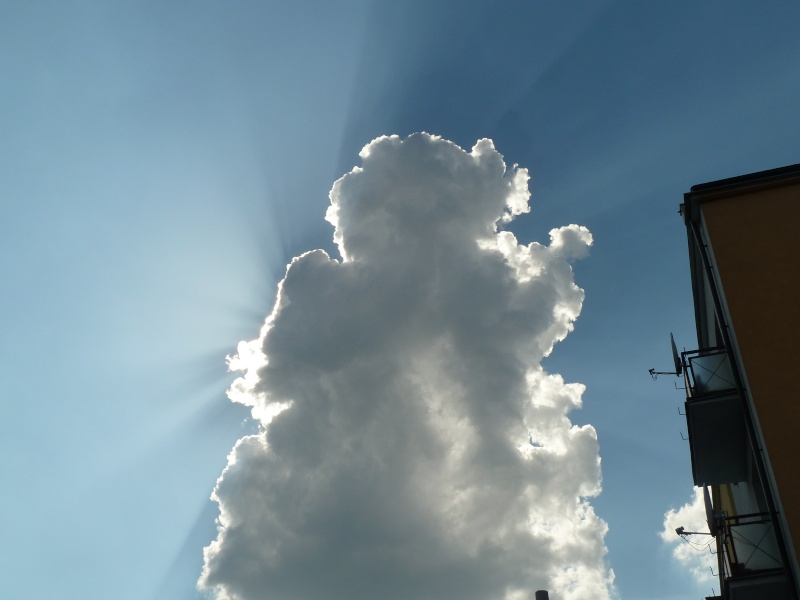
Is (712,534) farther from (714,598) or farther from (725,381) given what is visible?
(725,381)

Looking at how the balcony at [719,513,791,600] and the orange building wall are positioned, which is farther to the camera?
the balcony at [719,513,791,600]

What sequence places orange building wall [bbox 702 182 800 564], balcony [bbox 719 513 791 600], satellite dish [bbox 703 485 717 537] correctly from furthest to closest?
satellite dish [bbox 703 485 717 537] → balcony [bbox 719 513 791 600] → orange building wall [bbox 702 182 800 564]

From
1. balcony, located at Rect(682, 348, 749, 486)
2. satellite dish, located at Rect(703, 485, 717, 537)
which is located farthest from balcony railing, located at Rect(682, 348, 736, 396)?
satellite dish, located at Rect(703, 485, 717, 537)

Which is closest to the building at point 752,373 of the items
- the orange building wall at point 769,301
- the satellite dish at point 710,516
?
the orange building wall at point 769,301

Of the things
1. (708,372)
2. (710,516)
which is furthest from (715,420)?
(710,516)

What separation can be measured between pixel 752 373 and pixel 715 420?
1.65 m

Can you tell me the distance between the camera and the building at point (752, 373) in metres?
10.1

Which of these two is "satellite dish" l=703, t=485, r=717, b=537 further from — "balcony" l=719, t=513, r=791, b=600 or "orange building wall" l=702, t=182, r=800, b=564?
"orange building wall" l=702, t=182, r=800, b=564

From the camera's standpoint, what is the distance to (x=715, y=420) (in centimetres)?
1209

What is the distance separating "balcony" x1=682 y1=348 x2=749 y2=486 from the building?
19 millimetres

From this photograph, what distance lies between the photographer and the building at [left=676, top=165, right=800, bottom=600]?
1012cm

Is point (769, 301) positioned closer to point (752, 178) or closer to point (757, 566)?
point (752, 178)

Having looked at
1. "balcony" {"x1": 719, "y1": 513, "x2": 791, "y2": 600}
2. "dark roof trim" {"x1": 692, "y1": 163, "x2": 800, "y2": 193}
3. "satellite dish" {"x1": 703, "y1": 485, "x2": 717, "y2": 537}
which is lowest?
"balcony" {"x1": 719, "y1": 513, "x2": 791, "y2": 600}

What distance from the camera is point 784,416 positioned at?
1029cm
